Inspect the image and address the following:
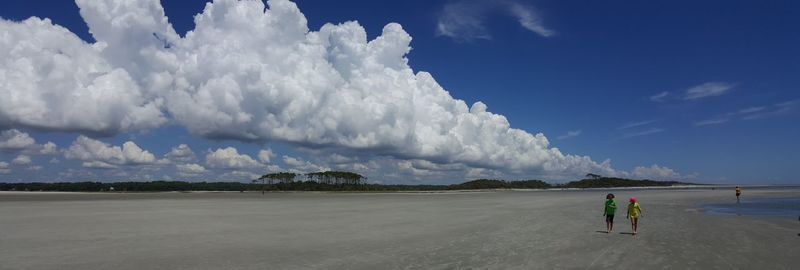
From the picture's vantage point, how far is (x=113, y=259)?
1608 cm

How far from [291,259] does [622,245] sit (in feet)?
42.1

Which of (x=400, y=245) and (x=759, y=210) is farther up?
(x=759, y=210)

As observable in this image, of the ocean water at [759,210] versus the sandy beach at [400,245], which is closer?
the sandy beach at [400,245]

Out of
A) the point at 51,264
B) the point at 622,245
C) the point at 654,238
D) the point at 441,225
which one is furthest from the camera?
the point at 441,225

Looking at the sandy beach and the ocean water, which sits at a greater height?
the ocean water

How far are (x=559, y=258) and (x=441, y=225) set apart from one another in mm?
12446

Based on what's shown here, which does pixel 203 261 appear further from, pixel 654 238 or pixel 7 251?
pixel 654 238

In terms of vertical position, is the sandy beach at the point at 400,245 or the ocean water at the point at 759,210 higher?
the ocean water at the point at 759,210

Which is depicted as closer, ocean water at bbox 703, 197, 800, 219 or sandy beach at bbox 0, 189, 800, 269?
sandy beach at bbox 0, 189, 800, 269

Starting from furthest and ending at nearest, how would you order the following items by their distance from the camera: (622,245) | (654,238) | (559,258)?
(654,238) → (622,245) → (559,258)

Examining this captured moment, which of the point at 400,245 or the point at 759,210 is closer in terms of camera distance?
the point at 400,245

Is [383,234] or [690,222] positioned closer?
[383,234]

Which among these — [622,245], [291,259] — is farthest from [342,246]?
[622,245]

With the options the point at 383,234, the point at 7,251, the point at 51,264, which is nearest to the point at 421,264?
the point at 383,234
